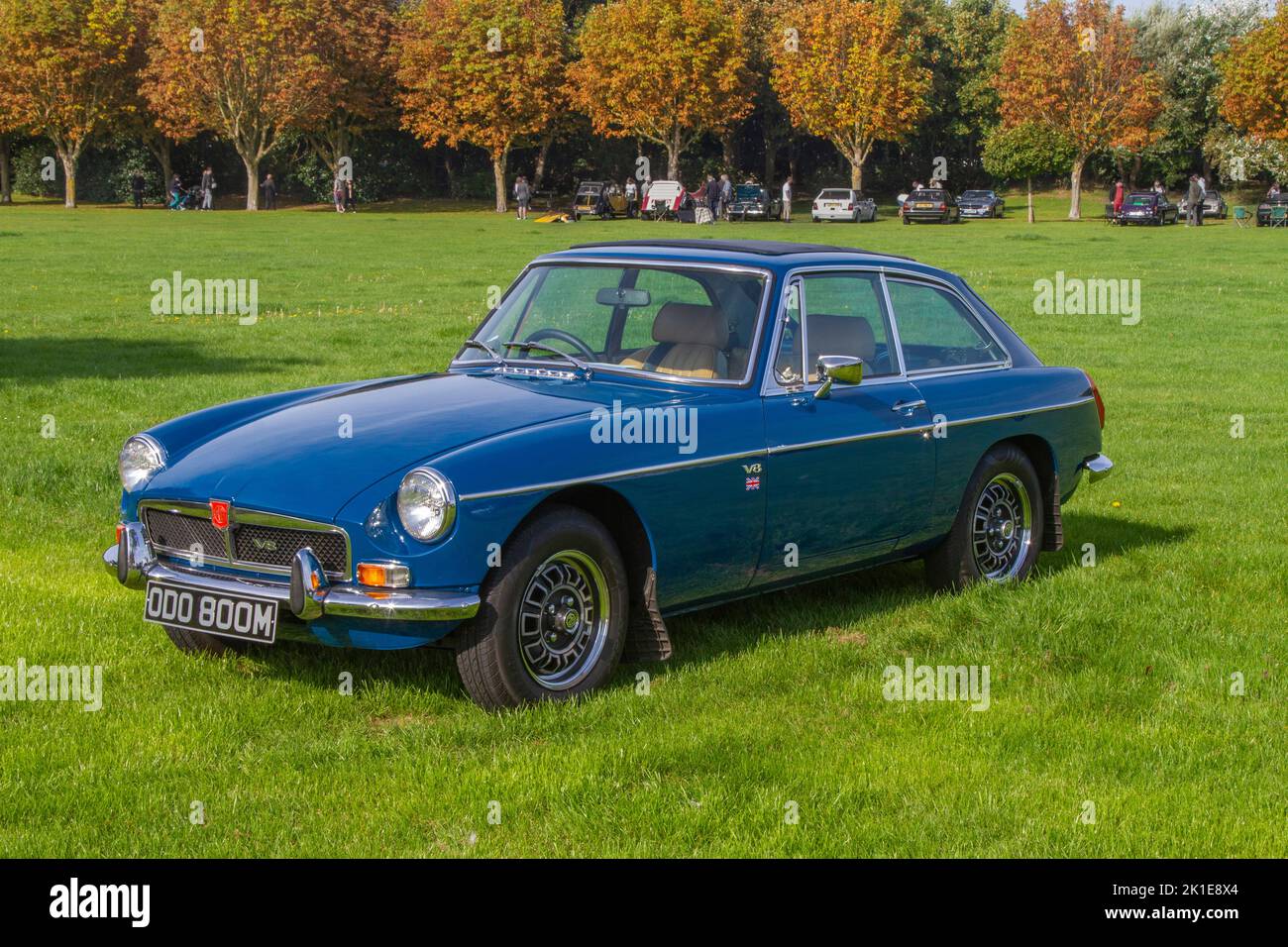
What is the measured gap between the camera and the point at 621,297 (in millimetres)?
7168

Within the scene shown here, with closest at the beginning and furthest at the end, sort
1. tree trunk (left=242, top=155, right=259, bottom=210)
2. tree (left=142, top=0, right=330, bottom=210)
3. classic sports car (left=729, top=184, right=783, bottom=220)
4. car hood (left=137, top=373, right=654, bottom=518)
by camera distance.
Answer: car hood (left=137, top=373, right=654, bottom=518) < classic sports car (left=729, top=184, right=783, bottom=220) < tree (left=142, top=0, right=330, bottom=210) < tree trunk (left=242, top=155, right=259, bottom=210)

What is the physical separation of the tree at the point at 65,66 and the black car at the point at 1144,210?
144 ft

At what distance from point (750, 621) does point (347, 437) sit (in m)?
2.20

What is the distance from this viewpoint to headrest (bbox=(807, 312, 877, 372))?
7117 millimetres

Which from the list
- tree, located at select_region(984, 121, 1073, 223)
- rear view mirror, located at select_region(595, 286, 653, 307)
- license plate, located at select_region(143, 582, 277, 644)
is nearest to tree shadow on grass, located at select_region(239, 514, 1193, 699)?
license plate, located at select_region(143, 582, 277, 644)

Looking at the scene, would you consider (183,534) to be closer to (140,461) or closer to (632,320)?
(140,461)

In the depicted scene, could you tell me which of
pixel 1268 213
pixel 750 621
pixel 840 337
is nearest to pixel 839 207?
pixel 1268 213

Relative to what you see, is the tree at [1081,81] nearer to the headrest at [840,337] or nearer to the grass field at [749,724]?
the grass field at [749,724]

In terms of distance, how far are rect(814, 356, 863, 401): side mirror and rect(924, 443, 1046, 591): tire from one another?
1.19 meters

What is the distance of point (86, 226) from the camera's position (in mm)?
47406

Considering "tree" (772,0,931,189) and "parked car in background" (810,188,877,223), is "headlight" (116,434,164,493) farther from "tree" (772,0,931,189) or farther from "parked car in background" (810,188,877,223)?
"tree" (772,0,931,189)

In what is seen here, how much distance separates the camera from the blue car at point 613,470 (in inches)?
219

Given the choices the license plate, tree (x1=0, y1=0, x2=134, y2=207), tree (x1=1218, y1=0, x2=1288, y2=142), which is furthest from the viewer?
tree (x1=0, y1=0, x2=134, y2=207)

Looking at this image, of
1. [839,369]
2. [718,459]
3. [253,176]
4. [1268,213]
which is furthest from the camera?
[253,176]
